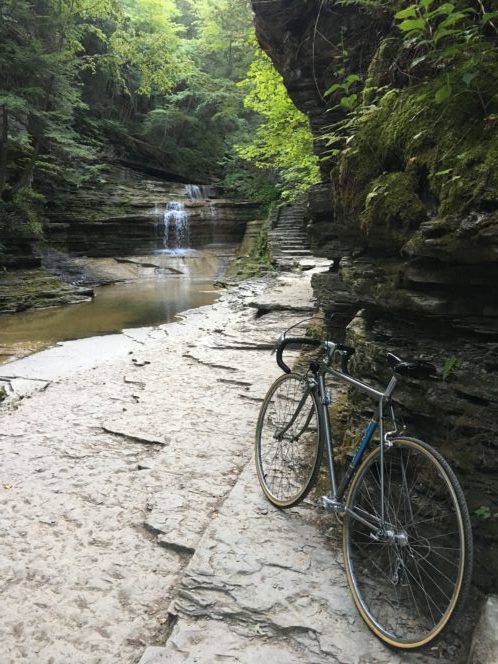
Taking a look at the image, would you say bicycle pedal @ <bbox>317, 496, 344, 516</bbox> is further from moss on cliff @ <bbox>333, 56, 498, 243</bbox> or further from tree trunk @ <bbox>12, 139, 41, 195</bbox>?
tree trunk @ <bbox>12, 139, 41, 195</bbox>

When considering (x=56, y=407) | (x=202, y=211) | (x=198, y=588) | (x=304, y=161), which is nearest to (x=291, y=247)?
(x=304, y=161)

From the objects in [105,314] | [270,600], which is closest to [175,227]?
[105,314]

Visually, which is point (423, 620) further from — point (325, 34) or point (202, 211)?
point (202, 211)

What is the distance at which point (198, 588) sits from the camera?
7.68 feet

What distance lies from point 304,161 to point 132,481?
8472 millimetres

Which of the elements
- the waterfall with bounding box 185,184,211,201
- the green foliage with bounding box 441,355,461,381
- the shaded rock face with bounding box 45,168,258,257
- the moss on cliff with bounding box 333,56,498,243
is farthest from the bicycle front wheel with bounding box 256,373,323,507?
the waterfall with bounding box 185,184,211,201

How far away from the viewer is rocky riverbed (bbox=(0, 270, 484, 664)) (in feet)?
6.80

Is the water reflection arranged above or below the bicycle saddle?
below

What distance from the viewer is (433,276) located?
2291 mm

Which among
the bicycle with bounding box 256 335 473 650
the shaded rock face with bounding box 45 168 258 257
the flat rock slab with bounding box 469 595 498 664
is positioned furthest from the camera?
the shaded rock face with bounding box 45 168 258 257

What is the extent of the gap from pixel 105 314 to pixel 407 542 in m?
11.7

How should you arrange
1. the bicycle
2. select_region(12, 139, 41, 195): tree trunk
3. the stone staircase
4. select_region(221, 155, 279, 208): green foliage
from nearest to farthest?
the bicycle < the stone staircase < select_region(12, 139, 41, 195): tree trunk < select_region(221, 155, 279, 208): green foliage

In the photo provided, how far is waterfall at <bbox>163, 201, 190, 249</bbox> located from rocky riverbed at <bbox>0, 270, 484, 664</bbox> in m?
18.7

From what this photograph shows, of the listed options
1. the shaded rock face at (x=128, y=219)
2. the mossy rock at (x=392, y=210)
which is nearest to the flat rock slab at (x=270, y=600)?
the mossy rock at (x=392, y=210)
